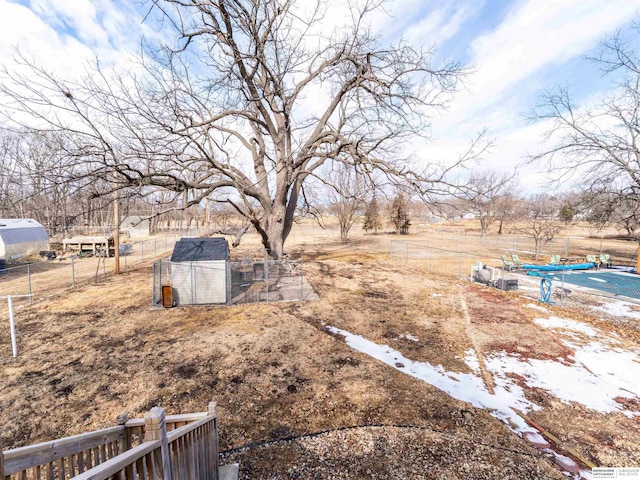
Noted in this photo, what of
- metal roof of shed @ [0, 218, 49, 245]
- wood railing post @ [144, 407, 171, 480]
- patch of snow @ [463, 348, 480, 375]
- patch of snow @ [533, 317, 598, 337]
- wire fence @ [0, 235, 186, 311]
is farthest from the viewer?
metal roof of shed @ [0, 218, 49, 245]

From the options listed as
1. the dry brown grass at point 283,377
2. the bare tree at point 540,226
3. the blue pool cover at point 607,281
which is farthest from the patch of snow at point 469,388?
the bare tree at point 540,226

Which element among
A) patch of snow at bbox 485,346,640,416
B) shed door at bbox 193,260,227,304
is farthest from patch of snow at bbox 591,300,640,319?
shed door at bbox 193,260,227,304

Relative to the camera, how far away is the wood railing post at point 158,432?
1.81m

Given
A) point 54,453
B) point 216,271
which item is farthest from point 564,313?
point 54,453

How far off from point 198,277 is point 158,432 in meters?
8.42

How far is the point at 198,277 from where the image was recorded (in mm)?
9695

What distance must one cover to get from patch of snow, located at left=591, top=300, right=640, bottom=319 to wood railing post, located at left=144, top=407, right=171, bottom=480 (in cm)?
1264

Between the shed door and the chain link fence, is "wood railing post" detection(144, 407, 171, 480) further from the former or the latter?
the shed door

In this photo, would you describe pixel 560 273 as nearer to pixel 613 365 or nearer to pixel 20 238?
pixel 613 365

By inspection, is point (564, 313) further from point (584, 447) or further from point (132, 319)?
point (132, 319)


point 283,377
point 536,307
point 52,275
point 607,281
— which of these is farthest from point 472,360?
point 52,275

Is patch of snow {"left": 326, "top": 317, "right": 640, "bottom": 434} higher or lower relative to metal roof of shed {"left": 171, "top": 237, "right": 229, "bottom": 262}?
lower

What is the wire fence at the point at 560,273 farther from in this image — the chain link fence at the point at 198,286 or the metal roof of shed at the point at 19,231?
the metal roof of shed at the point at 19,231

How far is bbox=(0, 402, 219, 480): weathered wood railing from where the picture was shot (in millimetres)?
1447
